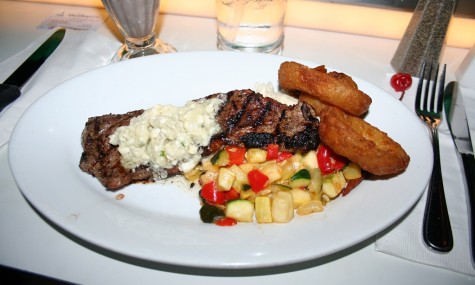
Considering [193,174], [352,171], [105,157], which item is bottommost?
[193,174]

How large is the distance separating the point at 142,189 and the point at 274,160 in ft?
2.90

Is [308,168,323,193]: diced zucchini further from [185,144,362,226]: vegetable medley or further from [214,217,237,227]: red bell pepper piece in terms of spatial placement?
[214,217,237,227]: red bell pepper piece

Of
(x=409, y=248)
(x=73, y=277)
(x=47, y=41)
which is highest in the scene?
(x=47, y=41)

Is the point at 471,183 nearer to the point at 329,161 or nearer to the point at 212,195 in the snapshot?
the point at 329,161

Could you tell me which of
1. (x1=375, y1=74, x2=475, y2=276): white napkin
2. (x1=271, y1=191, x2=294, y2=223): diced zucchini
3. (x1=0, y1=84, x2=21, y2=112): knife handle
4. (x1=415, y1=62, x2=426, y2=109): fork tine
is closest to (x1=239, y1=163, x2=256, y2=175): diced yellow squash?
(x1=271, y1=191, x2=294, y2=223): diced zucchini

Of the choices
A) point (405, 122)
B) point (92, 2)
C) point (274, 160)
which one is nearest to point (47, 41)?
point (92, 2)

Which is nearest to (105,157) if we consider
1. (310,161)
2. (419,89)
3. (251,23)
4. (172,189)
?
(172,189)

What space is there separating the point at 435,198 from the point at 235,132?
1.29 m

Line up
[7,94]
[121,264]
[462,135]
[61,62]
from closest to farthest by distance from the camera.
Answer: [121,264]
[462,135]
[7,94]
[61,62]

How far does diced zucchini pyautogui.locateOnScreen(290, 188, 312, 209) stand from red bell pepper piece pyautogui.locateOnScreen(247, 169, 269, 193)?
7.1 inches

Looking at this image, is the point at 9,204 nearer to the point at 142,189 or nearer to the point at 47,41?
the point at 142,189

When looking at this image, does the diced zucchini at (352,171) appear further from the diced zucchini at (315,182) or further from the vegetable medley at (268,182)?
the diced zucchini at (315,182)

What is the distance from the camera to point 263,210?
6.79 ft

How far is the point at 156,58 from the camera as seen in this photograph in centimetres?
295
